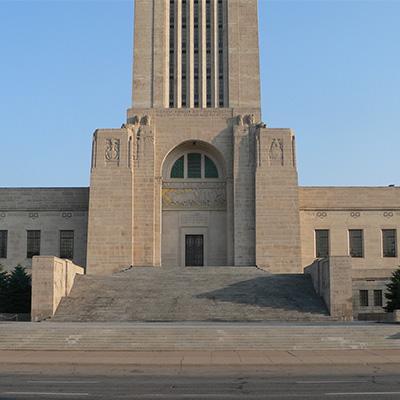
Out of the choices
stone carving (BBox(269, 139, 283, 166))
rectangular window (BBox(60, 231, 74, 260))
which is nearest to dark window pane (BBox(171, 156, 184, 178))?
stone carving (BBox(269, 139, 283, 166))

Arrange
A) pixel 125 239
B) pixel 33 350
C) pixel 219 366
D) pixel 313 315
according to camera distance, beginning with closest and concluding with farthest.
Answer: pixel 219 366 < pixel 33 350 < pixel 313 315 < pixel 125 239

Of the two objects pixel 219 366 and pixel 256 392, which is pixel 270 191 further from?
pixel 256 392

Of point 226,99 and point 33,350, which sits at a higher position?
point 226,99

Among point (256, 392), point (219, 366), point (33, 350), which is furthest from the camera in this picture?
point (33, 350)

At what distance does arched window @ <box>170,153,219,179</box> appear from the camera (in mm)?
46500

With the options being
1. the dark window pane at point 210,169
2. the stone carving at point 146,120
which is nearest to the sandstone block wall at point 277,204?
the dark window pane at point 210,169

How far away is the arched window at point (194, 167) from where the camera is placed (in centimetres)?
4650

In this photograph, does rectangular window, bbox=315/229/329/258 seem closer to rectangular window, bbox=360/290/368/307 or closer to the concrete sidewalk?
rectangular window, bbox=360/290/368/307

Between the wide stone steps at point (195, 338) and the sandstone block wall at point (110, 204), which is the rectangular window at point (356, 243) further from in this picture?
the wide stone steps at point (195, 338)

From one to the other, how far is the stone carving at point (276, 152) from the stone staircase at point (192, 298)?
9123mm

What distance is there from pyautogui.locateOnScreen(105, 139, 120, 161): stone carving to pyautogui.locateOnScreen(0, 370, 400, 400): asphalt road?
29994 mm

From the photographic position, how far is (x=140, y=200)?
44.4 m

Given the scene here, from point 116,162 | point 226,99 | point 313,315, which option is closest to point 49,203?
point 116,162

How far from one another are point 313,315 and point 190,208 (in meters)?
15.9
